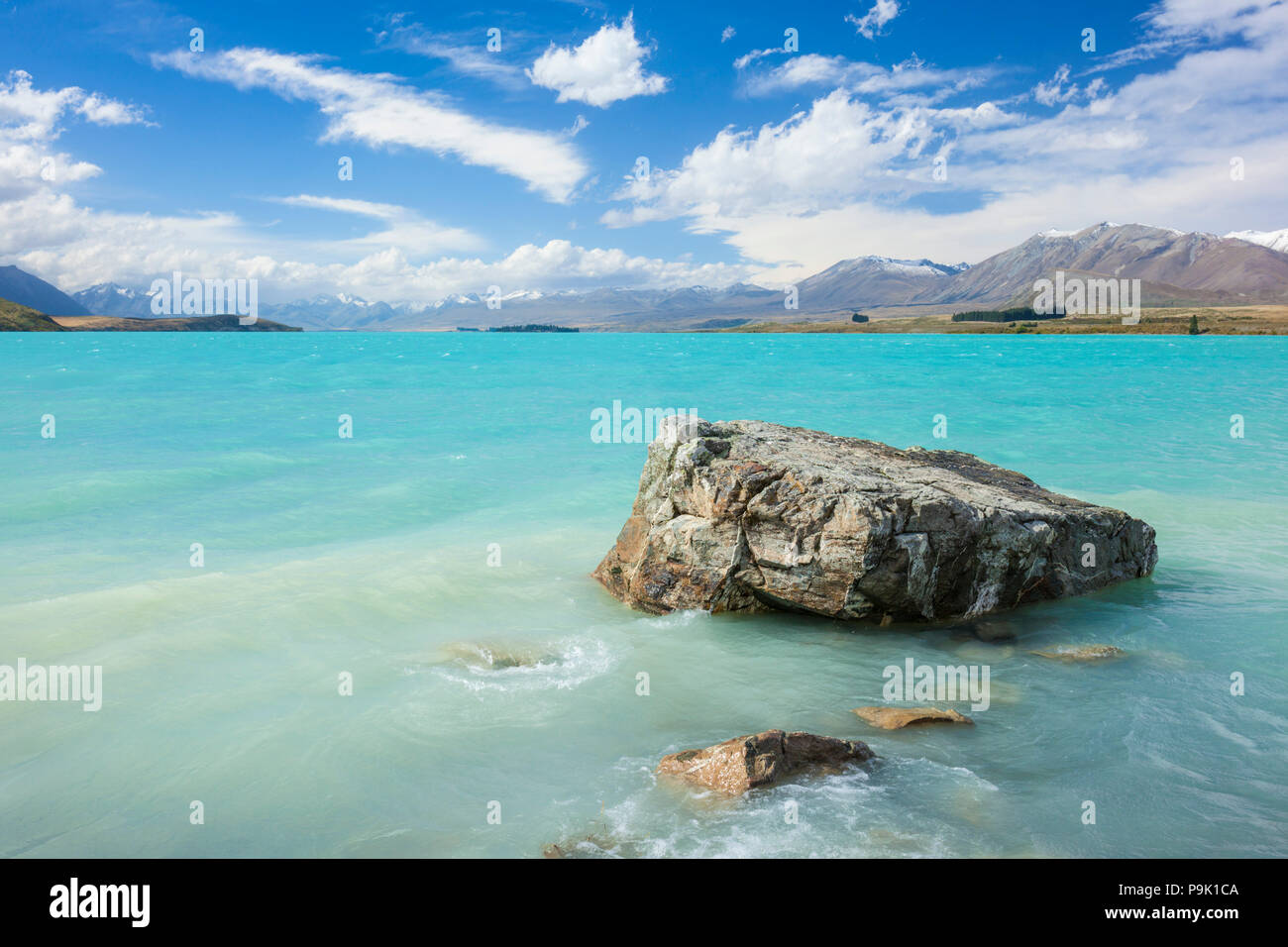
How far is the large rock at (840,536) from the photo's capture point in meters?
10.6

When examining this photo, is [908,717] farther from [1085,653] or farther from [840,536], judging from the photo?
[1085,653]

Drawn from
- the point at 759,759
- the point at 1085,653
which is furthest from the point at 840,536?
the point at 759,759

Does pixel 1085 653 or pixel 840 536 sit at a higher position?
pixel 840 536

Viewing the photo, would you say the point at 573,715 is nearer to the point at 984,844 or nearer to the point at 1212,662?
the point at 984,844

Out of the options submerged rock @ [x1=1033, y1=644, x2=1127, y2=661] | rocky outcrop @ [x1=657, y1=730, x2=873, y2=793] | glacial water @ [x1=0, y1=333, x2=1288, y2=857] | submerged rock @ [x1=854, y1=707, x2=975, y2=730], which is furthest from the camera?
submerged rock @ [x1=1033, y1=644, x2=1127, y2=661]

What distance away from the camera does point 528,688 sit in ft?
30.4

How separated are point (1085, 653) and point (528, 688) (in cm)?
734

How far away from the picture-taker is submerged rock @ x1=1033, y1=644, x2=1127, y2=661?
9.82 m

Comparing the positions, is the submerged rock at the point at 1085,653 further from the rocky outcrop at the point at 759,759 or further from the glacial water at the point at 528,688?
the rocky outcrop at the point at 759,759

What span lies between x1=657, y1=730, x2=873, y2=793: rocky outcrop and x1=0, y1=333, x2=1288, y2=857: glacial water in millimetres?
171

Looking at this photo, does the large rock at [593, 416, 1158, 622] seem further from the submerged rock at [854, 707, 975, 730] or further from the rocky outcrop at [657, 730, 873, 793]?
the rocky outcrop at [657, 730, 873, 793]

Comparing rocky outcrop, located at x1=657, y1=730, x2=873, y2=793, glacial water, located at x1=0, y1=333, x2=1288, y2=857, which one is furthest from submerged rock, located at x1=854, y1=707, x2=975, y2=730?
rocky outcrop, located at x1=657, y1=730, x2=873, y2=793
